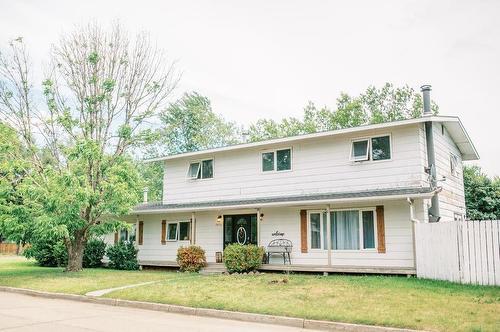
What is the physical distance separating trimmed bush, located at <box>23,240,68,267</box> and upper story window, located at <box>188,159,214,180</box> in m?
9.04

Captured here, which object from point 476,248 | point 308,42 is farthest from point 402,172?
point 308,42

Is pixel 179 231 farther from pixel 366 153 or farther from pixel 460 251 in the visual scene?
pixel 460 251


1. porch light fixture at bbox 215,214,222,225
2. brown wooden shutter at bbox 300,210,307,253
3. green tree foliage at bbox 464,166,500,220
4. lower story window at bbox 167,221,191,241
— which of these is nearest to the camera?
brown wooden shutter at bbox 300,210,307,253

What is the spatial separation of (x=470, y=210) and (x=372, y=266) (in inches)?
502

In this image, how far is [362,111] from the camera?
130 feet

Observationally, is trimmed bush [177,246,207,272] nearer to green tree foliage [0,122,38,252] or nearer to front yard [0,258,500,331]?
front yard [0,258,500,331]

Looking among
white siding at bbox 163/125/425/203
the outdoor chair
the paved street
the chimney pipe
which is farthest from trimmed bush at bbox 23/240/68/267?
the chimney pipe

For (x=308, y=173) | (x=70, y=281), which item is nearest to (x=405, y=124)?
(x=308, y=173)

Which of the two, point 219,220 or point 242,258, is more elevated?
point 219,220

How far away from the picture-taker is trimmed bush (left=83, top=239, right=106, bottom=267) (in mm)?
25044

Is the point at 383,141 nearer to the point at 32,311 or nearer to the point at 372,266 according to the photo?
the point at 372,266

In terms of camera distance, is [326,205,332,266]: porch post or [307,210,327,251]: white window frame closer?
[326,205,332,266]: porch post

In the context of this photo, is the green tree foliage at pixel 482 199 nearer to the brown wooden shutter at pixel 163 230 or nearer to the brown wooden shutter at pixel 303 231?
A: the brown wooden shutter at pixel 303 231

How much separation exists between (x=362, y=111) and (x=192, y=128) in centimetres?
1954
